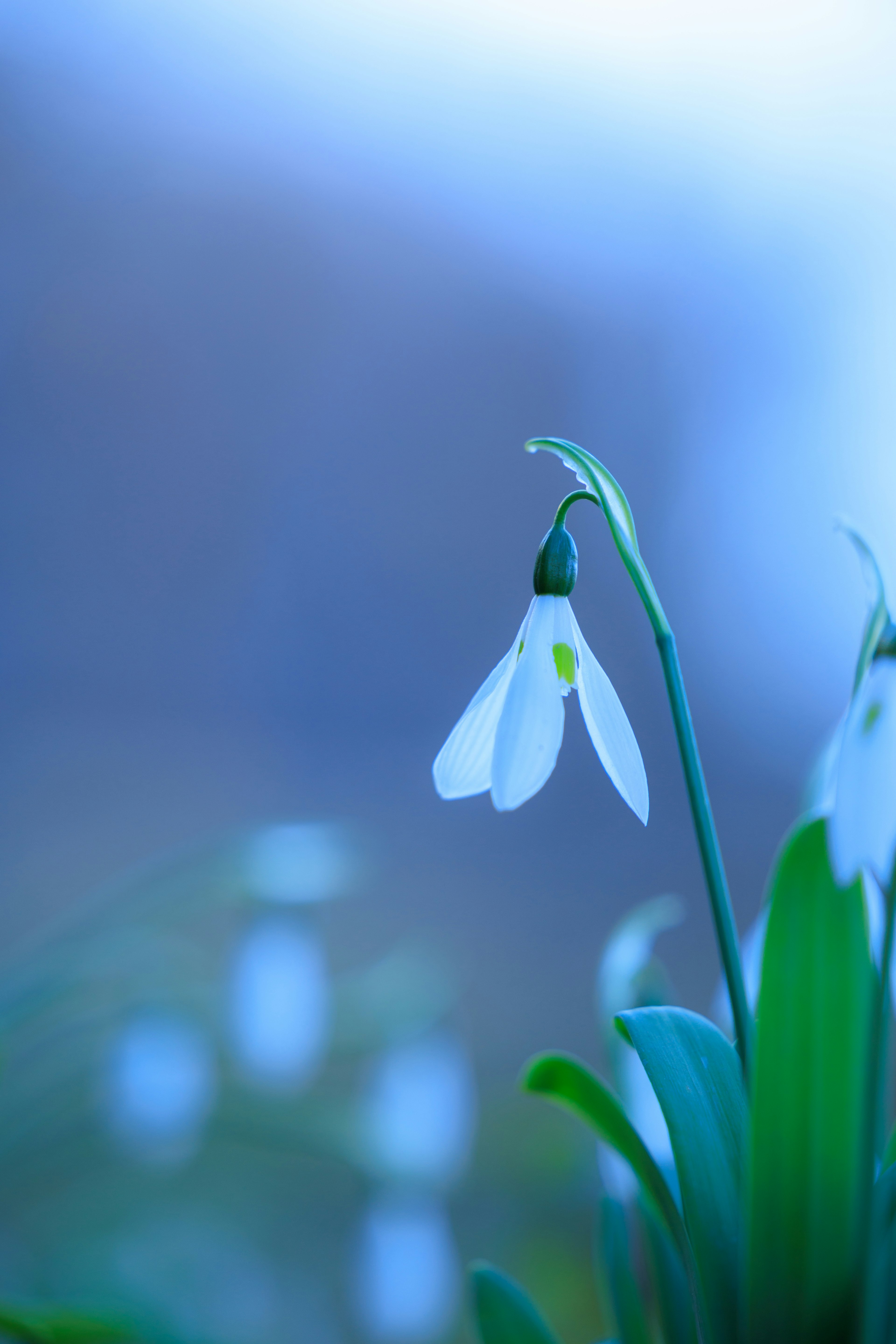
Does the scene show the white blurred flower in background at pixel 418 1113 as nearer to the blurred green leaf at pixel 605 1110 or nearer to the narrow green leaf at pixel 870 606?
the blurred green leaf at pixel 605 1110

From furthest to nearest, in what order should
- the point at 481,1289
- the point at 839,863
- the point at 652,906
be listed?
the point at 652,906 → the point at 481,1289 → the point at 839,863

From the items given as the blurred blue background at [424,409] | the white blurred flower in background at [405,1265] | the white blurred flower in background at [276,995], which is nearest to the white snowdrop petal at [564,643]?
the white blurred flower in background at [276,995]

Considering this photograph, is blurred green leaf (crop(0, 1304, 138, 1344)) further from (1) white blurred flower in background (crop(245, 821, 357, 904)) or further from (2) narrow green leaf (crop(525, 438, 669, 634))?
(2) narrow green leaf (crop(525, 438, 669, 634))

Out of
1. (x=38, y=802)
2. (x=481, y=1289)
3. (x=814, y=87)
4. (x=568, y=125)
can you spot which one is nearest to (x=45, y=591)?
(x=38, y=802)

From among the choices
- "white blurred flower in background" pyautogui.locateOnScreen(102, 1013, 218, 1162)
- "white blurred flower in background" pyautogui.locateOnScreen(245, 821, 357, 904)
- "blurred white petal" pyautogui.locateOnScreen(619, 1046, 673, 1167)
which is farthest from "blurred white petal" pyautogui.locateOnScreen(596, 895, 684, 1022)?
"white blurred flower in background" pyautogui.locateOnScreen(102, 1013, 218, 1162)

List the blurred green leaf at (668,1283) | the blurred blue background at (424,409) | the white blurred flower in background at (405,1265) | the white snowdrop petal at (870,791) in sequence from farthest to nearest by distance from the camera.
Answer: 1. the blurred blue background at (424,409)
2. the white blurred flower in background at (405,1265)
3. the blurred green leaf at (668,1283)
4. the white snowdrop petal at (870,791)

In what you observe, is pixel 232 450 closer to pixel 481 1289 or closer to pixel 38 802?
pixel 38 802
